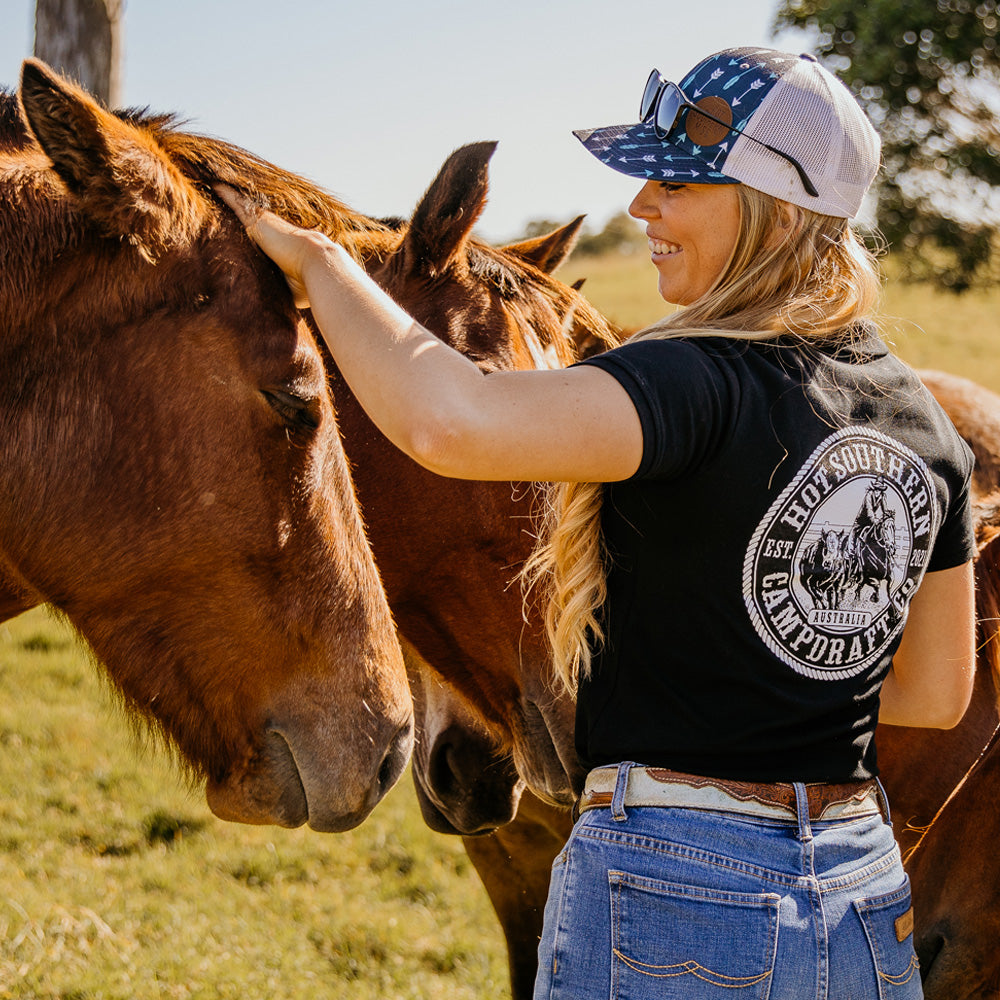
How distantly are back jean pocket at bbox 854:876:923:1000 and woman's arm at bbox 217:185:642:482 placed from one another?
34.5 inches

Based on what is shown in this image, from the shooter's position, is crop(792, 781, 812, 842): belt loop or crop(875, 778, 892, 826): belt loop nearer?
crop(792, 781, 812, 842): belt loop

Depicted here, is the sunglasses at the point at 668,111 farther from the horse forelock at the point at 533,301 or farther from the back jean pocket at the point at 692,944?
the back jean pocket at the point at 692,944

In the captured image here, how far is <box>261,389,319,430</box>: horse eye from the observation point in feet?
6.57

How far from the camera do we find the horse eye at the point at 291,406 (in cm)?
200

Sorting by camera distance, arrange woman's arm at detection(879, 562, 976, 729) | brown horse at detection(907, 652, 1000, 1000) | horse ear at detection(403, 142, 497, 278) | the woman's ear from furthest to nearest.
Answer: horse ear at detection(403, 142, 497, 278)
brown horse at detection(907, 652, 1000, 1000)
woman's arm at detection(879, 562, 976, 729)
the woman's ear

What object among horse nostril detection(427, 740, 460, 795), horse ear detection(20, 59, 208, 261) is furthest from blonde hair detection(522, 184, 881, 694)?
horse nostril detection(427, 740, 460, 795)

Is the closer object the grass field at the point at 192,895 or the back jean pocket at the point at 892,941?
the back jean pocket at the point at 892,941

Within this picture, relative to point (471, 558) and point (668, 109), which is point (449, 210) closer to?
point (471, 558)

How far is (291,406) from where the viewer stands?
2.02 m

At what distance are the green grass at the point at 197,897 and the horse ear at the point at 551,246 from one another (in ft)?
7.26

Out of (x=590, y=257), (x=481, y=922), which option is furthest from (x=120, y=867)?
(x=590, y=257)

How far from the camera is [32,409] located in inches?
76.1

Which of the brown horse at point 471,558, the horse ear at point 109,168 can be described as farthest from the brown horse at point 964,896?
the horse ear at point 109,168

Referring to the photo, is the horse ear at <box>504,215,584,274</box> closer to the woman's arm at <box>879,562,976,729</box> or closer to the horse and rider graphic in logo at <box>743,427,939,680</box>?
the woman's arm at <box>879,562,976,729</box>
